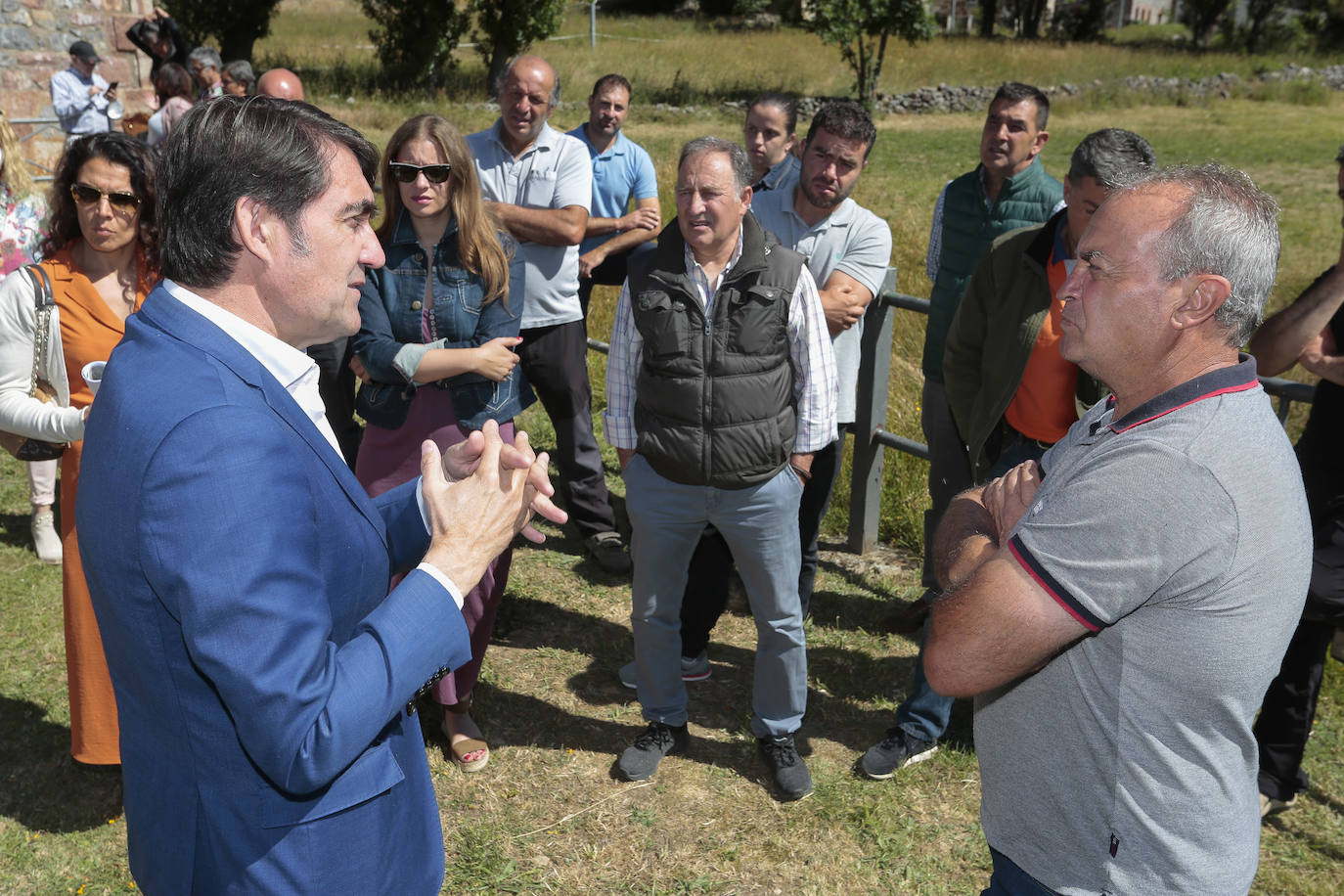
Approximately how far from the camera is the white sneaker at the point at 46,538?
5.59 m

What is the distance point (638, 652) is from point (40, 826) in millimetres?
2241

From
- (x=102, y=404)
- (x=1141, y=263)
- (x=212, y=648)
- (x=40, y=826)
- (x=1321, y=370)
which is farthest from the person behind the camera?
(x=40, y=826)

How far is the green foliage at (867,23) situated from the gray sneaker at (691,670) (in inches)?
1191

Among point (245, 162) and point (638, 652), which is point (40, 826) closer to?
point (638, 652)

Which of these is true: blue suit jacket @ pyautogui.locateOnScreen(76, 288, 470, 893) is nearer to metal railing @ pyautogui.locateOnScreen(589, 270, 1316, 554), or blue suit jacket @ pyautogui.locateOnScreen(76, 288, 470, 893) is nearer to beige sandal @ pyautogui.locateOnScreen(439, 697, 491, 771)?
beige sandal @ pyautogui.locateOnScreen(439, 697, 491, 771)

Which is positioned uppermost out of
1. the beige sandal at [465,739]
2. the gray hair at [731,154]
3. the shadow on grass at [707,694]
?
the gray hair at [731,154]

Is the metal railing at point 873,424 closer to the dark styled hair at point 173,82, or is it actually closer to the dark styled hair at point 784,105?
the dark styled hair at point 784,105

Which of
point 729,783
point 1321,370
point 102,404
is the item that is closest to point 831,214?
point 1321,370

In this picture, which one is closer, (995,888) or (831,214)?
(995,888)

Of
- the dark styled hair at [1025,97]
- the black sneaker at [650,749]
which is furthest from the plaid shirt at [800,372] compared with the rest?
the dark styled hair at [1025,97]

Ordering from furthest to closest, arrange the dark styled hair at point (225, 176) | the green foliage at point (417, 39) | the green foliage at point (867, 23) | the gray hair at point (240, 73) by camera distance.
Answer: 1. the green foliage at point (867, 23)
2. the green foliage at point (417, 39)
3. the gray hair at point (240, 73)
4. the dark styled hair at point (225, 176)

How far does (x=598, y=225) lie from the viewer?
19.7 feet

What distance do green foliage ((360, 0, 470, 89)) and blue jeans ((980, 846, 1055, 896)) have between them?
31029 mm

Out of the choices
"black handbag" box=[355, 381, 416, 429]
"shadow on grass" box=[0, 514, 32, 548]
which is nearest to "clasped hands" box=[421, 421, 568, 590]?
"black handbag" box=[355, 381, 416, 429]
